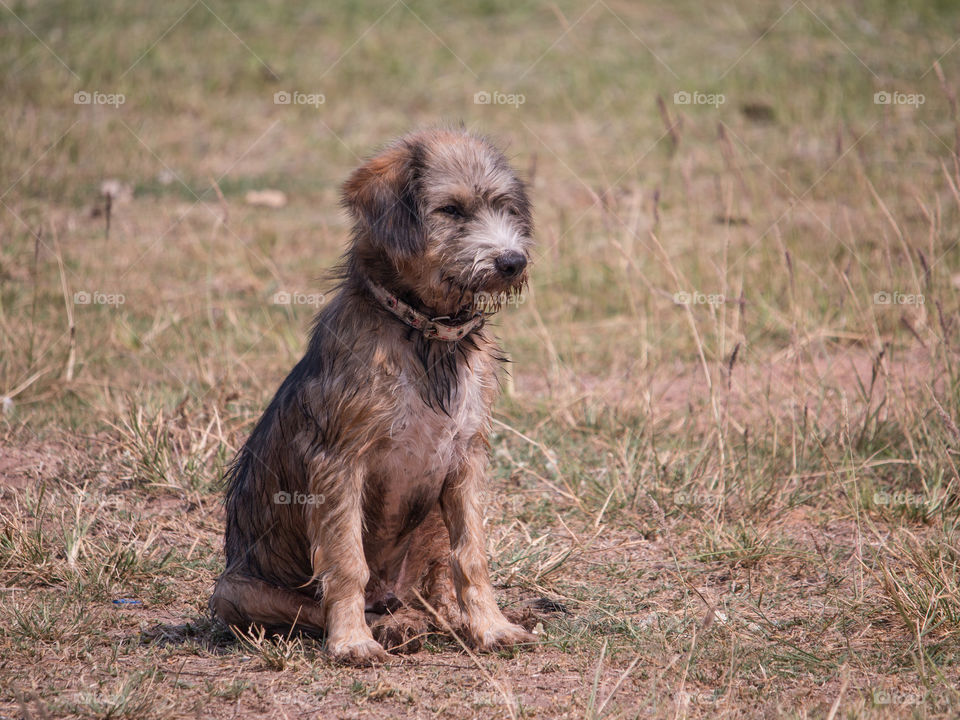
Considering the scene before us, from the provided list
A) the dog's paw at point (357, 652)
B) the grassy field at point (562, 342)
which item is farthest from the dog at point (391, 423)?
the grassy field at point (562, 342)

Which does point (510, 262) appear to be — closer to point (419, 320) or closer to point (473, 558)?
point (419, 320)

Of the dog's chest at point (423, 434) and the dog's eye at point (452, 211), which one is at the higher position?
the dog's eye at point (452, 211)

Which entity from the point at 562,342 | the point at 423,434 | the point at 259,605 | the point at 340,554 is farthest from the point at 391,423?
the point at 562,342

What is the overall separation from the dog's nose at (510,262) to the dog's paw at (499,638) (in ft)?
4.38

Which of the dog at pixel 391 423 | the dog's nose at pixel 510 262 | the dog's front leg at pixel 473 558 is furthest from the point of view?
the dog's front leg at pixel 473 558

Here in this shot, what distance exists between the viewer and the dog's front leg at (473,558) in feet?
13.3

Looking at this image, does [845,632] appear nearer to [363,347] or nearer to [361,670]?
[361,670]

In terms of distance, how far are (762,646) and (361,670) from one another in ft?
4.81

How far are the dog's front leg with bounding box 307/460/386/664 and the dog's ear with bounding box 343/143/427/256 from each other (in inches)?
33.6

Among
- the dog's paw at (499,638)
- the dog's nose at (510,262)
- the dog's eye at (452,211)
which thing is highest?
the dog's eye at (452,211)

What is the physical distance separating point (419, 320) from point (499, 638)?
1.22 m

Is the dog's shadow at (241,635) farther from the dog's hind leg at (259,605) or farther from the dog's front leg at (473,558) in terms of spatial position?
the dog's front leg at (473,558)

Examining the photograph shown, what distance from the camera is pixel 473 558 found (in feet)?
13.4

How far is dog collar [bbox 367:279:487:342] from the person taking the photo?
13.1ft
